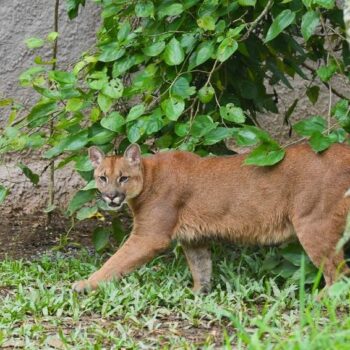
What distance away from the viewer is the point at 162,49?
6895 millimetres

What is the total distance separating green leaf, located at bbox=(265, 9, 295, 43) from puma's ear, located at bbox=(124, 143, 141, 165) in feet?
4.37

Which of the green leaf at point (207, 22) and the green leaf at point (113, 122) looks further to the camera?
the green leaf at point (113, 122)

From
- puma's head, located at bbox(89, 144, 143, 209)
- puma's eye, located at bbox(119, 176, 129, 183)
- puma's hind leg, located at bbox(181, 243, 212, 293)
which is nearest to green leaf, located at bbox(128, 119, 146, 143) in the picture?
puma's head, located at bbox(89, 144, 143, 209)

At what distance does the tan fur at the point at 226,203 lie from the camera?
261 inches

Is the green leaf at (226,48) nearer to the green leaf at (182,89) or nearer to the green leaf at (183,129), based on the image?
the green leaf at (182,89)

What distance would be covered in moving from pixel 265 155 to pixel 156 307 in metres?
1.30

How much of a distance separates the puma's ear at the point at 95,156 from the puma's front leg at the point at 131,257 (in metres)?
0.70

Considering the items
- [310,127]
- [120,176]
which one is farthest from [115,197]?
[310,127]

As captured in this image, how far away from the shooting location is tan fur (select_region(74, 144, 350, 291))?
6621 mm

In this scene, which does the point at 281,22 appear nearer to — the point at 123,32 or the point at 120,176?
the point at 123,32

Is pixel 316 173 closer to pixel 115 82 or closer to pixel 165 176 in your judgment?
pixel 165 176

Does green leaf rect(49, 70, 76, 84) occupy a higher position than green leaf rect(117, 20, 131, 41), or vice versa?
green leaf rect(117, 20, 131, 41)

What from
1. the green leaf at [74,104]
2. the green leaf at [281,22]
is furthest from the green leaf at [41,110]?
the green leaf at [281,22]

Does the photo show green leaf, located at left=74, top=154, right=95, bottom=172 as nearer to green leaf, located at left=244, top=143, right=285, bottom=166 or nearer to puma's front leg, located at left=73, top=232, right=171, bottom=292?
puma's front leg, located at left=73, top=232, right=171, bottom=292
